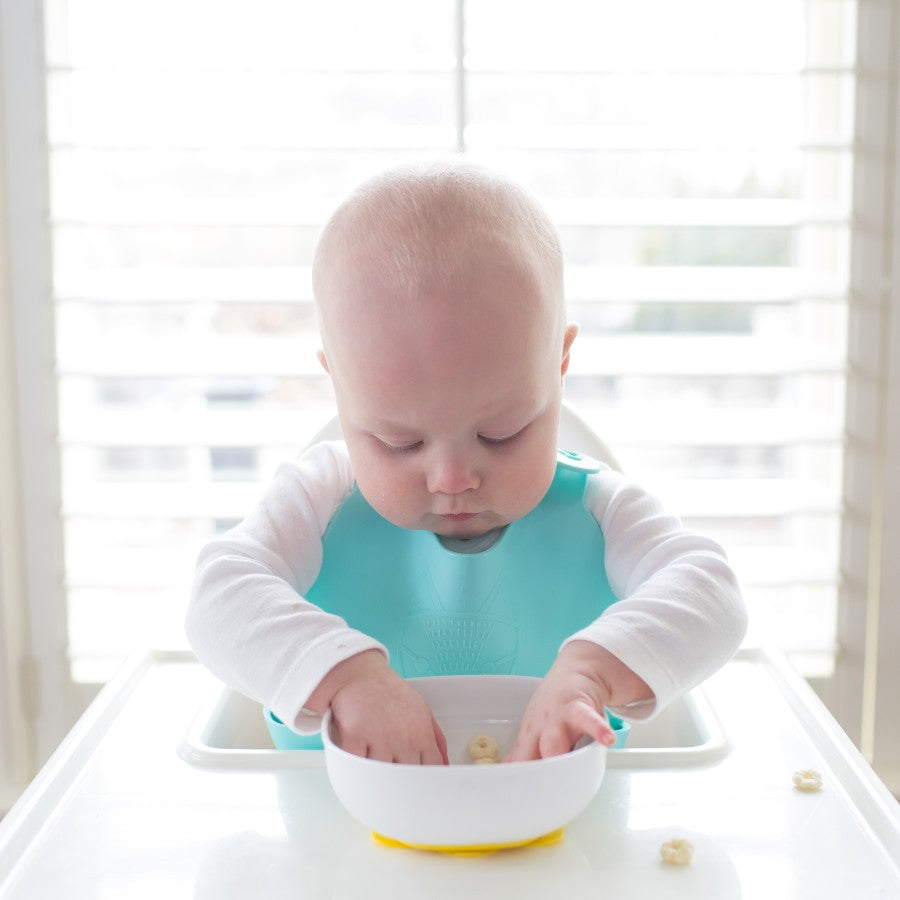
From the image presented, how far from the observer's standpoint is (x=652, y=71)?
4.93 feet

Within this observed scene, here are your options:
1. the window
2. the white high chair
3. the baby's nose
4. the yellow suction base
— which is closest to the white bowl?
the yellow suction base

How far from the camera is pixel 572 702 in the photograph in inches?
25.6

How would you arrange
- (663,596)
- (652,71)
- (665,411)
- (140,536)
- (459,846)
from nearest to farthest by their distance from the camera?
(459,846) → (663,596) → (652,71) → (665,411) → (140,536)

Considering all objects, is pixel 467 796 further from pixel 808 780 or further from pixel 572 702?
pixel 808 780

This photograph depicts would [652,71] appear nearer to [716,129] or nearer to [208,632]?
[716,129]

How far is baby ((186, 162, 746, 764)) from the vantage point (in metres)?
0.72

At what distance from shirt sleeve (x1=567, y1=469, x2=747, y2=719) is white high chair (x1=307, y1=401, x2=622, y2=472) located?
0.11 meters

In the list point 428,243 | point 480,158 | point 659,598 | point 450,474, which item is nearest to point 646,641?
point 659,598

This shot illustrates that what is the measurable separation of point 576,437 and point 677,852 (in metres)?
0.53

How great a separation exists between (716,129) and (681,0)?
0.61 feet

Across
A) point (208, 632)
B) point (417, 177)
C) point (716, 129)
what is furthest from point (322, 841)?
point (716, 129)

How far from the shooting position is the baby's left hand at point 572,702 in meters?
0.64

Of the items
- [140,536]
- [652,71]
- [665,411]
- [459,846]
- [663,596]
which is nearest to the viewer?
[459,846]

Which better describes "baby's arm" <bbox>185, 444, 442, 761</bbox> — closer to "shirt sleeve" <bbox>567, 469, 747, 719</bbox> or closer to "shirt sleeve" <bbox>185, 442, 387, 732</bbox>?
"shirt sleeve" <bbox>185, 442, 387, 732</bbox>
